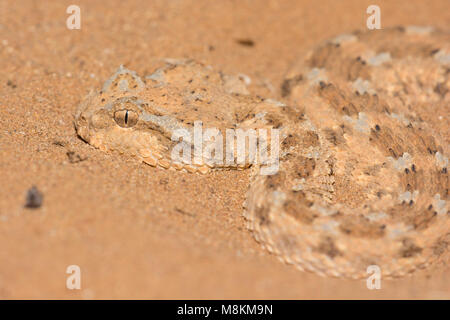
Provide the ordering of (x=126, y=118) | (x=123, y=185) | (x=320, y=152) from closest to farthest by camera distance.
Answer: (x=123, y=185)
(x=126, y=118)
(x=320, y=152)

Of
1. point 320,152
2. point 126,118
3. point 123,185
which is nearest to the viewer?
point 123,185

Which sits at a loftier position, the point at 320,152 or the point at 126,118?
the point at 126,118

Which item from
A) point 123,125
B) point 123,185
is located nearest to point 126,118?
point 123,125

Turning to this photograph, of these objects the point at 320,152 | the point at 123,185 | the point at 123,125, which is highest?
the point at 123,125

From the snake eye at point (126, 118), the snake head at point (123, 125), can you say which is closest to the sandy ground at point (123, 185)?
the snake head at point (123, 125)

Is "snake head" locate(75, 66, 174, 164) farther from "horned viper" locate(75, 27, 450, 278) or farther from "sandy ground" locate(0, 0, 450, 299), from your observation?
"sandy ground" locate(0, 0, 450, 299)

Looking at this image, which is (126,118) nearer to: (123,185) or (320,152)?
(123,185)
